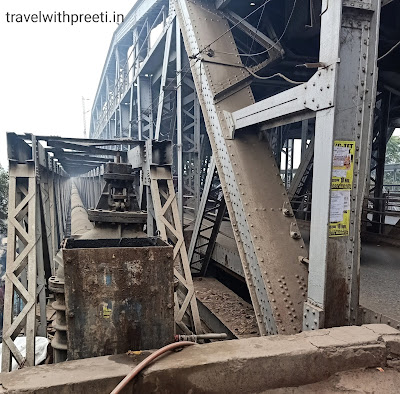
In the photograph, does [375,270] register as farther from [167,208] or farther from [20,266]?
[20,266]

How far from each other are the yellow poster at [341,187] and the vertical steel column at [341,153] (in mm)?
11

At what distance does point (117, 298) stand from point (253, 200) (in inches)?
95.4

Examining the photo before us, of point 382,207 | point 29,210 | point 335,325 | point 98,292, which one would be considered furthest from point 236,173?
point 382,207

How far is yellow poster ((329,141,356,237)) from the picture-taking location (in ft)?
11.0

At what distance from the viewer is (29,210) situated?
4566 mm

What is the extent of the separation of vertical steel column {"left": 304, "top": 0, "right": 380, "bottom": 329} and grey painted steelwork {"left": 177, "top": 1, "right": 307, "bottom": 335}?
1.34 ft

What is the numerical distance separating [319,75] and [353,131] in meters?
0.69

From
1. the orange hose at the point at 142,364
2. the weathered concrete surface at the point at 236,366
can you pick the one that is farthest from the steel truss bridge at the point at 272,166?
the orange hose at the point at 142,364

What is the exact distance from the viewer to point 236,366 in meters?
2.55

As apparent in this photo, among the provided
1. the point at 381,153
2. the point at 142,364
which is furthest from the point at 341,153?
the point at 381,153

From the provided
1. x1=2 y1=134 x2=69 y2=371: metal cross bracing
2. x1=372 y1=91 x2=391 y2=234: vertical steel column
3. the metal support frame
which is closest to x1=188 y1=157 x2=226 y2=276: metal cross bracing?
the metal support frame

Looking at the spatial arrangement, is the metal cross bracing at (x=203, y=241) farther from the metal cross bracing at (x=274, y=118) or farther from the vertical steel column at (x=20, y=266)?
the vertical steel column at (x=20, y=266)

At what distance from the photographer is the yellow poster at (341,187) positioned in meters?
3.34

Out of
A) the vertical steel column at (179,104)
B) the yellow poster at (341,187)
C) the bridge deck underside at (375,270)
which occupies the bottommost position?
the bridge deck underside at (375,270)
